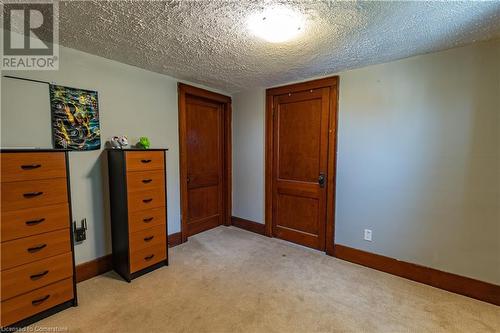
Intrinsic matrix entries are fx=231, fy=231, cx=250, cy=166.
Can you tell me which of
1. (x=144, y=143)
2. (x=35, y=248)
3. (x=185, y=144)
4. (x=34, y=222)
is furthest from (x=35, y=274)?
(x=185, y=144)

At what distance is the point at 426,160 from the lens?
220 centimetres

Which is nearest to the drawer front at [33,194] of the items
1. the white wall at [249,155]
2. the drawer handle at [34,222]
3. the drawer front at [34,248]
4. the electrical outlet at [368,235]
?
the drawer handle at [34,222]

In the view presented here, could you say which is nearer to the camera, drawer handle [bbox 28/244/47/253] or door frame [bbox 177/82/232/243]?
drawer handle [bbox 28/244/47/253]

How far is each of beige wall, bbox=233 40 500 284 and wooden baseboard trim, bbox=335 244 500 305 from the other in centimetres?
6

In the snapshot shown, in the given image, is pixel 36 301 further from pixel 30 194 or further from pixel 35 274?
pixel 30 194

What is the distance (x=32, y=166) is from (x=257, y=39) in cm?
191

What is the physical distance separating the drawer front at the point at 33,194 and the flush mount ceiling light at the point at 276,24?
186cm

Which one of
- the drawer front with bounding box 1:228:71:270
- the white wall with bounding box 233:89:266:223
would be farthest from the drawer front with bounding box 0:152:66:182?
the white wall with bounding box 233:89:266:223

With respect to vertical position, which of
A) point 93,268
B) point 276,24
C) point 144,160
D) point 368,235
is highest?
point 276,24

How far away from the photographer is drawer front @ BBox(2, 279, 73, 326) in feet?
5.15

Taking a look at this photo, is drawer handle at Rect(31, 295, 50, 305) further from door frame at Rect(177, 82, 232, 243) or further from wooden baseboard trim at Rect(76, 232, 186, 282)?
door frame at Rect(177, 82, 232, 243)

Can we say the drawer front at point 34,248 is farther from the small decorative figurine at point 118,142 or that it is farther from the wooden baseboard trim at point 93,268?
the small decorative figurine at point 118,142

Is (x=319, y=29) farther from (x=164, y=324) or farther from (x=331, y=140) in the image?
(x=164, y=324)

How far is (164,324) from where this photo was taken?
1.69m
